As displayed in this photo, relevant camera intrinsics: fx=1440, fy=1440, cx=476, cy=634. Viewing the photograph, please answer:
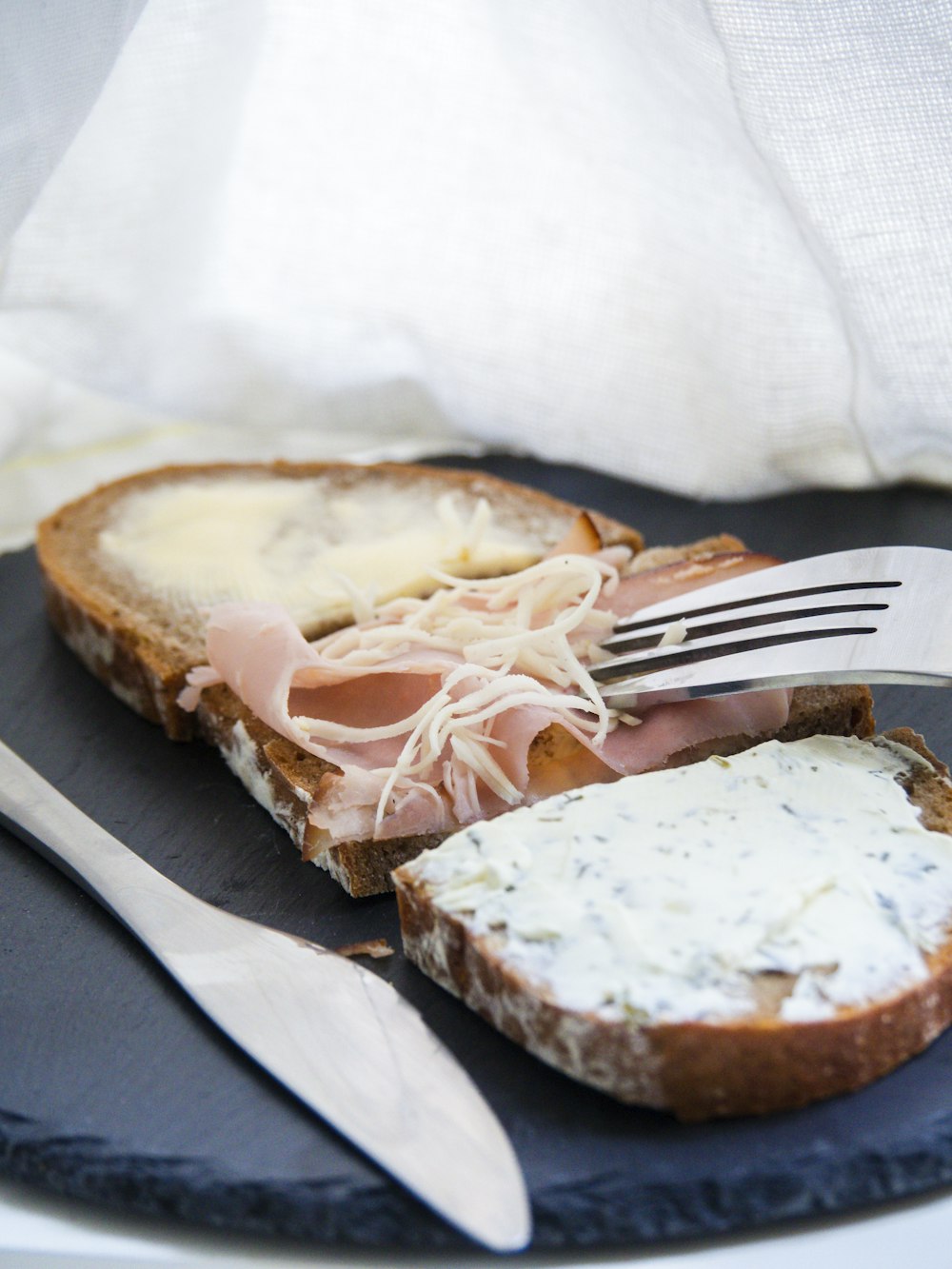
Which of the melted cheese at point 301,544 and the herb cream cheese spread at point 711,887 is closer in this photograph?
the herb cream cheese spread at point 711,887

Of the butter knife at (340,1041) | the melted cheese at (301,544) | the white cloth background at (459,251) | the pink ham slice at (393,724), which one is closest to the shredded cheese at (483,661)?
the pink ham slice at (393,724)

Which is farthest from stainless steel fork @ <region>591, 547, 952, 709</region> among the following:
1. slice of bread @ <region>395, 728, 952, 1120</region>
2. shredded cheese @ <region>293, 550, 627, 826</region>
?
slice of bread @ <region>395, 728, 952, 1120</region>

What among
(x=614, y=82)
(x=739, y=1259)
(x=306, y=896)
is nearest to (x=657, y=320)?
(x=614, y=82)

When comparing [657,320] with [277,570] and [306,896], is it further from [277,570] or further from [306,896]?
[306,896]

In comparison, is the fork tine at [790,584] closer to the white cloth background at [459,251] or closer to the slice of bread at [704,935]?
the slice of bread at [704,935]

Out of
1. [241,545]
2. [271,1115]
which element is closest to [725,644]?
[271,1115]
